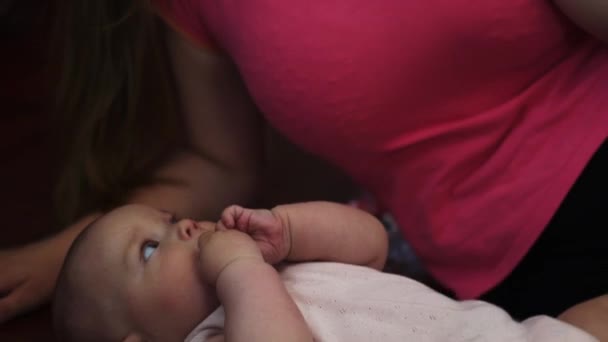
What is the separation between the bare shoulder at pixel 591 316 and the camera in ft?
2.13

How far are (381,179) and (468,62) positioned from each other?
17 cm

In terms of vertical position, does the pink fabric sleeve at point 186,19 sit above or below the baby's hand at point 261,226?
above

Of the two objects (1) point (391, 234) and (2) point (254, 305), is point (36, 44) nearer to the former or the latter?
(1) point (391, 234)

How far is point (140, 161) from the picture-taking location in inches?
37.6

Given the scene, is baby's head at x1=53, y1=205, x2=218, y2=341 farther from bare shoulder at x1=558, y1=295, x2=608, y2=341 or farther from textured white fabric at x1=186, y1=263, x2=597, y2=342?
bare shoulder at x1=558, y1=295, x2=608, y2=341

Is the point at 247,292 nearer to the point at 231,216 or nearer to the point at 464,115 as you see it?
the point at 231,216

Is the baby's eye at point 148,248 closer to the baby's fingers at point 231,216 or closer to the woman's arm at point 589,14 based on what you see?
the baby's fingers at point 231,216

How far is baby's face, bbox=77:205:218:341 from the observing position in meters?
0.68

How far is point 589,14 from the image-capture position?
640mm

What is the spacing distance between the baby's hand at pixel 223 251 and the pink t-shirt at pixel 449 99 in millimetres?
156

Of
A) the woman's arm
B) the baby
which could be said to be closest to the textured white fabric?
the baby

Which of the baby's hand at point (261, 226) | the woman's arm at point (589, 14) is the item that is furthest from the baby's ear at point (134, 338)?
the woman's arm at point (589, 14)

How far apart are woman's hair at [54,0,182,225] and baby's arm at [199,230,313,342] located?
0.29 meters

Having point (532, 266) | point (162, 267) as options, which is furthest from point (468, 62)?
point (162, 267)
